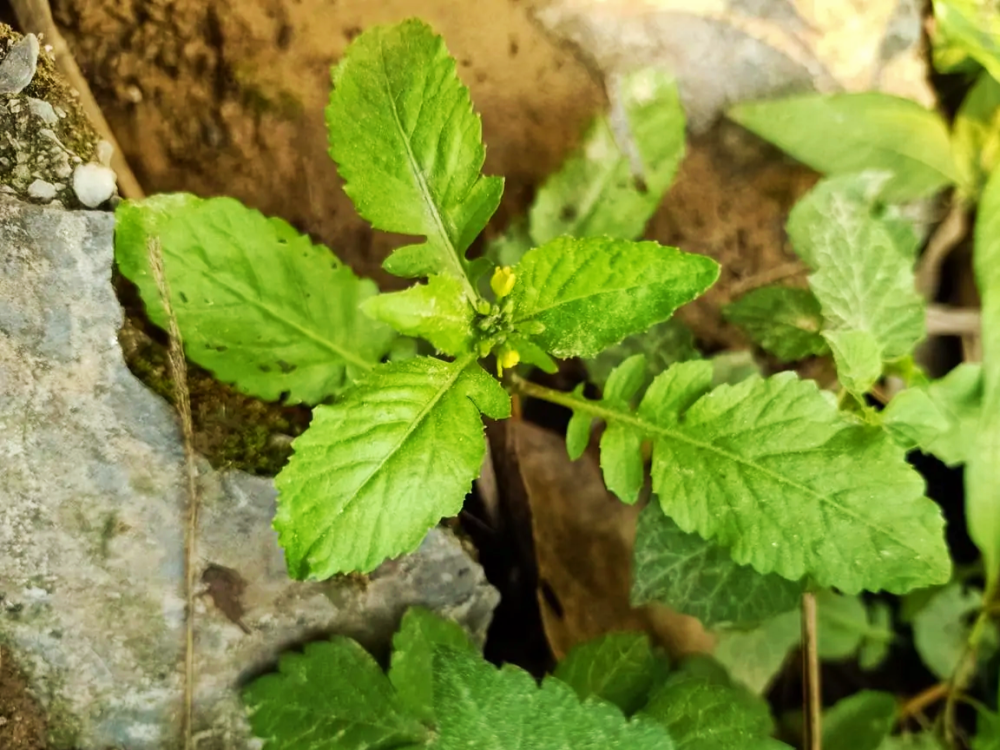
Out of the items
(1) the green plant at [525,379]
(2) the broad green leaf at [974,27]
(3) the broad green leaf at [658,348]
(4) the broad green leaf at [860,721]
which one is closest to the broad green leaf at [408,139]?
(1) the green plant at [525,379]

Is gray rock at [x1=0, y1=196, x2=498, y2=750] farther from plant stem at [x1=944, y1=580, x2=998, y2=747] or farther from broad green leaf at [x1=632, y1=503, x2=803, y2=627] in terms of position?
plant stem at [x1=944, y1=580, x2=998, y2=747]

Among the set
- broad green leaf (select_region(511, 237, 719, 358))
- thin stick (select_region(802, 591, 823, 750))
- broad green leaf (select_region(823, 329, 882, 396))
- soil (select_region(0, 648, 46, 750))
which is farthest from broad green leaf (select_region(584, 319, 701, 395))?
soil (select_region(0, 648, 46, 750))

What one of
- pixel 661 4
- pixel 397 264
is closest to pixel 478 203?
pixel 397 264

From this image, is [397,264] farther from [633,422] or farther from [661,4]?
[661,4]

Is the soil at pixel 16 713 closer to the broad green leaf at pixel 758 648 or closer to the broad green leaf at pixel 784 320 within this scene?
the broad green leaf at pixel 758 648

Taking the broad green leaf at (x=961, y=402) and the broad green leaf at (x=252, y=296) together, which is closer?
the broad green leaf at (x=252, y=296)

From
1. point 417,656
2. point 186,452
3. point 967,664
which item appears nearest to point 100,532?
point 186,452

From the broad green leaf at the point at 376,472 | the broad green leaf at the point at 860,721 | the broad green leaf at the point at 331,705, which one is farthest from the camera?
the broad green leaf at the point at 860,721
